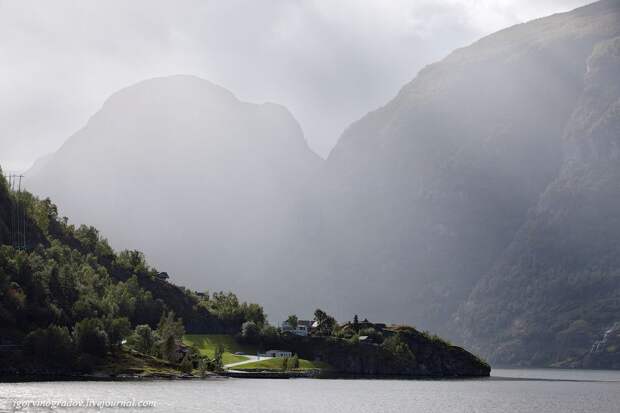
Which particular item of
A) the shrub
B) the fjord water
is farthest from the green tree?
the fjord water

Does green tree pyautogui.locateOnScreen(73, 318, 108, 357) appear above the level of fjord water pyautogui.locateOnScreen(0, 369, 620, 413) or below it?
above

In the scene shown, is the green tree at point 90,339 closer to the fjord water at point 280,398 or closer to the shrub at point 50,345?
the shrub at point 50,345

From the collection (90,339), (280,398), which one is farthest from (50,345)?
(280,398)

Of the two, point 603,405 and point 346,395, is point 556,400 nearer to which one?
point 603,405

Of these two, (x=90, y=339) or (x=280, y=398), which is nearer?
(x=280, y=398)

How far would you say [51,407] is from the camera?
114 metres

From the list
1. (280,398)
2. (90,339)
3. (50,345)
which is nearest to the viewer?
(280,398)

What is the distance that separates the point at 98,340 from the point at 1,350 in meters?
21.8

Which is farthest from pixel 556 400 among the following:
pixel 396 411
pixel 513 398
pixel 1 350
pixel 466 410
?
pixel 1 350

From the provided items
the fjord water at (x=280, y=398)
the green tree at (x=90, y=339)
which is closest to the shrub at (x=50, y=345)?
the green tree at (x=90, y=339)

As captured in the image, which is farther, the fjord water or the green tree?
the green tree

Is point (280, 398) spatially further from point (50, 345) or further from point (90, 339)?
point (50, 345)

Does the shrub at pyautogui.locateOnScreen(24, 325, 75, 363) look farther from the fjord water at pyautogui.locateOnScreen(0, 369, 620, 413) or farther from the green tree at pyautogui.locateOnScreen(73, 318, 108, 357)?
the fjord water at pyautogui.locateOnScreen(0, 369, 620, 413)

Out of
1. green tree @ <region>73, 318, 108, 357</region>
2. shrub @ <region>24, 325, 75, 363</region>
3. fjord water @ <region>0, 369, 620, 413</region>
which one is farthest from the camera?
green tree @ <region>73, 318, 108, 357</region>
